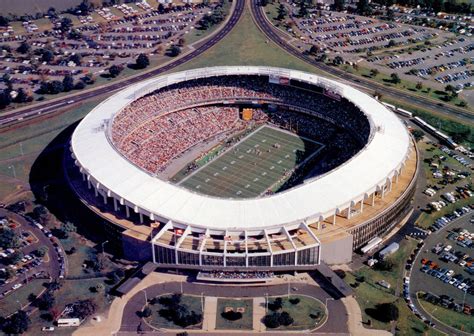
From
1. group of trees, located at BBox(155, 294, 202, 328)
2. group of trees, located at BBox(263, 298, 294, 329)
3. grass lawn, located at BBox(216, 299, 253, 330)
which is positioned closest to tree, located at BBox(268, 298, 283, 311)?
group of trees, located at BBox(263, 298, 294, 329)

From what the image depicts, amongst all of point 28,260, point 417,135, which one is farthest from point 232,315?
point 417,135

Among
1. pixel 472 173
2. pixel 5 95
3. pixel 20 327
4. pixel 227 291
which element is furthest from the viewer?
pixel 5 95

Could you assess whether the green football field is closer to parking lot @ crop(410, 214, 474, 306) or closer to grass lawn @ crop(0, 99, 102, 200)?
grass lawn @ crop(0, 99, 102, 200)

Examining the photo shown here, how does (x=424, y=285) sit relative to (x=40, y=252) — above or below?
above

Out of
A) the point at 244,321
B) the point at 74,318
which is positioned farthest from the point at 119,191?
the point at 244,321

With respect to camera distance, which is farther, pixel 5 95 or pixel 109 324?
pixel 5 95

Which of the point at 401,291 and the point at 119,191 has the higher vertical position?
the point at 119,191

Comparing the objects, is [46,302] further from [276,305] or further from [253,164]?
[253,164]

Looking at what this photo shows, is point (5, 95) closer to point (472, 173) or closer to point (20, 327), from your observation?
point (20, 327)
